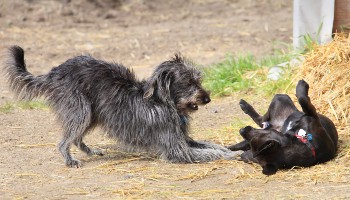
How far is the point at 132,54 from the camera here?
12.2m

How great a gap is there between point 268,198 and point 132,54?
262 inches

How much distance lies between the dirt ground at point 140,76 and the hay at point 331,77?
744 millimetres

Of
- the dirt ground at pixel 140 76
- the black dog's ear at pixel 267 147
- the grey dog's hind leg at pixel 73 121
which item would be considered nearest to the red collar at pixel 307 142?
the dirt ground at pixel 140 76

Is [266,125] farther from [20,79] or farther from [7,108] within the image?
[7,108]

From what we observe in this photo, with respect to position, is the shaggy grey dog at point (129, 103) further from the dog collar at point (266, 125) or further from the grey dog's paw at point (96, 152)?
the dog collar at point (266, 125)

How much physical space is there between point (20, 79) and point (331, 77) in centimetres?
343

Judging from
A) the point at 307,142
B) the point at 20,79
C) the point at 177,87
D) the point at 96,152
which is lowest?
the point at 96,152

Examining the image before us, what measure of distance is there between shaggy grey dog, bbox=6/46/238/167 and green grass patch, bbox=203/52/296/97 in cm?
227

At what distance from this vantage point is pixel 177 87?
7172 mm

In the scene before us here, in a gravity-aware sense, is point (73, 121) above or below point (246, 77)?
above

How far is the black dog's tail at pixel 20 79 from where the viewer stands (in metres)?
7.26

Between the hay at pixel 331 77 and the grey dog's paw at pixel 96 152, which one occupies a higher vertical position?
the hay at pixel 331 77

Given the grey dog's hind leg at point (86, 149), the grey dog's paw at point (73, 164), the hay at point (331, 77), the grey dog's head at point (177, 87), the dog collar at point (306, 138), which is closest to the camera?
the dog collar at point (306, 138)

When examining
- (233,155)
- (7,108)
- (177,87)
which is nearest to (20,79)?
(177,87)
